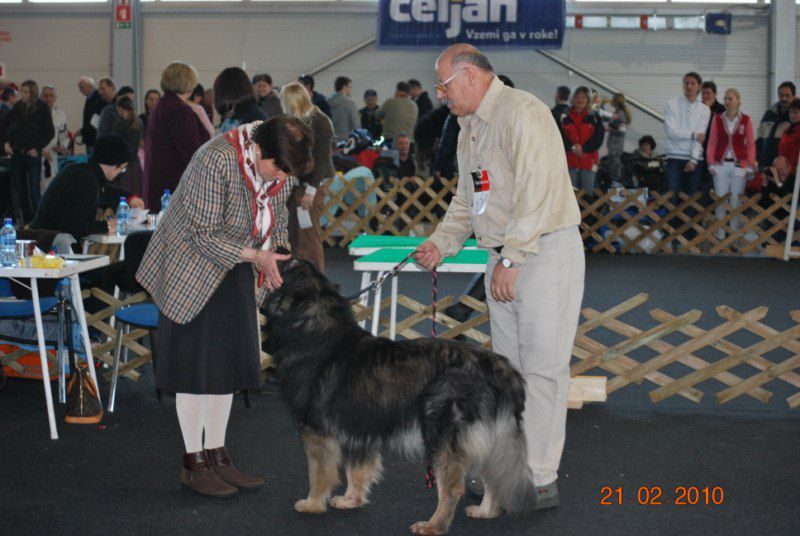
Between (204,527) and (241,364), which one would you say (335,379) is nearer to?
(241,364)

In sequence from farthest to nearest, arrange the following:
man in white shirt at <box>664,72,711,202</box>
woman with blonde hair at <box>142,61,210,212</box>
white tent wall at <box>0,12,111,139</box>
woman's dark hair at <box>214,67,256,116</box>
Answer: white tent wall at <box>0,12,111,139</box> < man in white shirt at <box>664,72,711,202</box> < woman with blonde hair at <box>142,61,210,212</box> < woman's dark hair at <box>214,67,256,116</box>

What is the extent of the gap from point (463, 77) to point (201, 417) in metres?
1.56

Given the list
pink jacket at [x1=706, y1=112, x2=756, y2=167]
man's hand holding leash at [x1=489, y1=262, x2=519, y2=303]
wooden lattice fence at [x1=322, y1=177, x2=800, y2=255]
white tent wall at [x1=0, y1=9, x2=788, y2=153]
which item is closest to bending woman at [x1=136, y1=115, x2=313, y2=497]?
man's hand holding leash at [x1=489, y1=262, x2=519, y2=303]

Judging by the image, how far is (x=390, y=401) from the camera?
324cm

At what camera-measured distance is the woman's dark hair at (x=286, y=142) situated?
3.21m

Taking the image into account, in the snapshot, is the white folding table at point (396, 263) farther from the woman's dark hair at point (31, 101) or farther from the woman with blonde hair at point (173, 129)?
the woman's dark hair at point (31, 101)

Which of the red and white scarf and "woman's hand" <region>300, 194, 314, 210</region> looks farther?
"woman's hand" <region>300, 194, 314, 210</region>

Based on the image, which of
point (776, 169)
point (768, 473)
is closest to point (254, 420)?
point (768, 473)

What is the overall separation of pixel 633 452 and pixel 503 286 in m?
1.39

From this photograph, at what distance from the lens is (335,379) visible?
10.9 ft

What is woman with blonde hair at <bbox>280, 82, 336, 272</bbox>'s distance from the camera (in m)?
5.82

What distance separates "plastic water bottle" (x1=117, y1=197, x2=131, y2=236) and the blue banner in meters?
9.34

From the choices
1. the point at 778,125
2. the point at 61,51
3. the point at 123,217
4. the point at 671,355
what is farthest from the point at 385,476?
the point at 61,51
